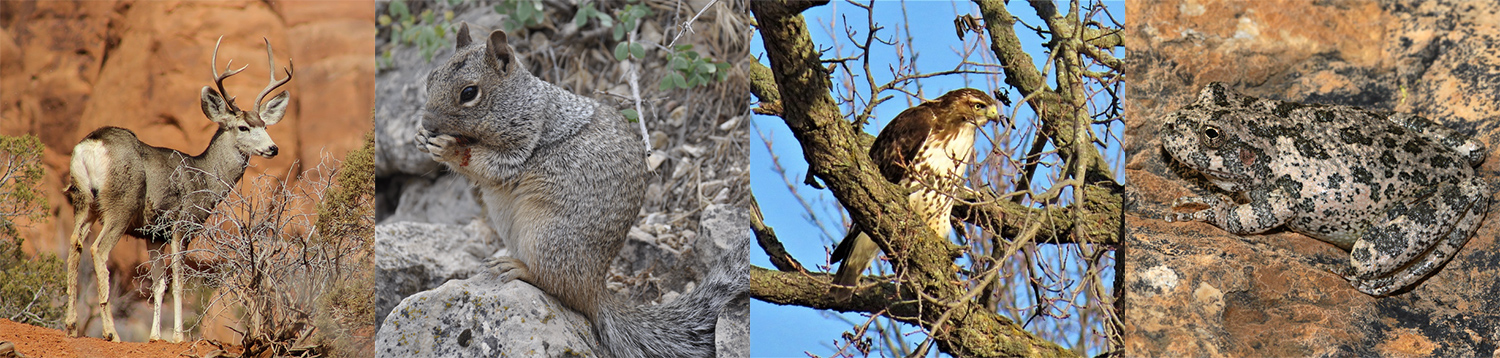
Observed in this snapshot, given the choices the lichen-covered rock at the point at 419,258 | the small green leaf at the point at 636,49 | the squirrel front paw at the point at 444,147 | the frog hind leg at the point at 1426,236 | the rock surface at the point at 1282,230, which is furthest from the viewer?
the lichen-covered rock at the point at 419,258

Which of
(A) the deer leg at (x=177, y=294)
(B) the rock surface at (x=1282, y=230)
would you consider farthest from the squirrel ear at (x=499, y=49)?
(B) the rock surface at (x=1282, y=230)

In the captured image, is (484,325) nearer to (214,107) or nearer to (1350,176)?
(214,107)

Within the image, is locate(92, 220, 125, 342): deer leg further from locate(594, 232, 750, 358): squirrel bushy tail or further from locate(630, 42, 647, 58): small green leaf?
locate(630, 42, 647, 58): small green leaf

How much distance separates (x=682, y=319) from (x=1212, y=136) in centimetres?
154

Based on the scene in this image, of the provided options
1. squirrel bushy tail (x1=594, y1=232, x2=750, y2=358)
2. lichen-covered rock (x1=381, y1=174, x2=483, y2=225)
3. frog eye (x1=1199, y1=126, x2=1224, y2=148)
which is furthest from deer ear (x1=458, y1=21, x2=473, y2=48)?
frog eye (x1=1199, y1=126, x2=1224, y2=148)

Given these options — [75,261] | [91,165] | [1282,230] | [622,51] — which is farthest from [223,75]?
[1282,230]

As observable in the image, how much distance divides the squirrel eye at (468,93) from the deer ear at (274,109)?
64 centimetres

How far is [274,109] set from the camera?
2.73 m

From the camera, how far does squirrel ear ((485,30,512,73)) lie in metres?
2.53

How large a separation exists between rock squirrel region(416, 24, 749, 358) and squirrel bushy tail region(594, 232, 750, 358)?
1.8 inches

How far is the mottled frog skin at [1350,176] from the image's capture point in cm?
→ 210

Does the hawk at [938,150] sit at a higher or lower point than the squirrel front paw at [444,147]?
higher

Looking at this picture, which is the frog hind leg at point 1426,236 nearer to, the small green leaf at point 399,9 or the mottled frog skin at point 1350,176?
the mottled frog skin at point 1350,176

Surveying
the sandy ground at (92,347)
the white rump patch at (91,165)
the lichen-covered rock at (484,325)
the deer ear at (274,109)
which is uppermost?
the deer ear at (274,109)
